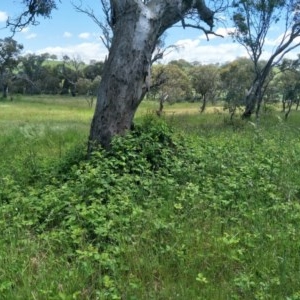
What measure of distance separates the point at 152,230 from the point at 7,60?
77.7 m

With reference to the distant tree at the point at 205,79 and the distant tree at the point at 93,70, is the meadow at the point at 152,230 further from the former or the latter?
the distant tree at the point at 93,70

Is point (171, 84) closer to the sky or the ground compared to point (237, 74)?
closer to the ground

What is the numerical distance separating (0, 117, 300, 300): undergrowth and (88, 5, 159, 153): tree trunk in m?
0.93

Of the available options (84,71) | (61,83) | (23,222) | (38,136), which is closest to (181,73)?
(84,71)

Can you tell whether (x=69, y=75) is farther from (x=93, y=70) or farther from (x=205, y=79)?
(x=205, y=79)

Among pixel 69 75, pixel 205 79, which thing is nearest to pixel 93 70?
pixel 69 75

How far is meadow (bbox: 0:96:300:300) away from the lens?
3.30 meters

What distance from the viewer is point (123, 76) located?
24.1ft

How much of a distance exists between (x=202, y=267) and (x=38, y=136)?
10.4 metres

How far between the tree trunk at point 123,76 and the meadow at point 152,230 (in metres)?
0.61

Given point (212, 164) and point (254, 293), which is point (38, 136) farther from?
point (254, 293)

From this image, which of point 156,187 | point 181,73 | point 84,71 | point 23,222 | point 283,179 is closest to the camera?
point 23,222

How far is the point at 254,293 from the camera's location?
324cm

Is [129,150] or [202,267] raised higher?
[129,150]
